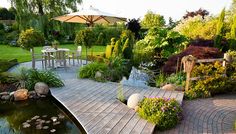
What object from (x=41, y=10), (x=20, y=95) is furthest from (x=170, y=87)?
(x=41, y=10)

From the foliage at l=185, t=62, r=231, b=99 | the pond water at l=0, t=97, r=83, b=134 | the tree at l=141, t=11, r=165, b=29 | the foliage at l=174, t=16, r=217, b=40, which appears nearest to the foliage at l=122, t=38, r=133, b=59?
the foliage at l=174, t=16, r=217, b=40

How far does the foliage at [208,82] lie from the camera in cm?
737

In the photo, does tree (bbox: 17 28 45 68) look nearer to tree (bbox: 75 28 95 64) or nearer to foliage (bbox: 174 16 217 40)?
tree (bbox: 75 28 95 64)

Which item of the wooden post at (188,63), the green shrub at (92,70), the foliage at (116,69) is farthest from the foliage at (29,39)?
the wooden post at (188,63)

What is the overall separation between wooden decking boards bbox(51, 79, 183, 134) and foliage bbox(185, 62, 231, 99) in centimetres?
51

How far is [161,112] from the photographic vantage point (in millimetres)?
5172

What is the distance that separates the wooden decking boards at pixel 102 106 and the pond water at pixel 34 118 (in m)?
0.32

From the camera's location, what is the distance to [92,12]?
10.6m

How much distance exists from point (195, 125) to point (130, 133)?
1.48m

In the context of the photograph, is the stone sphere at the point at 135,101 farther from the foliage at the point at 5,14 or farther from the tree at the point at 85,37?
the foliage at the point at 5,14

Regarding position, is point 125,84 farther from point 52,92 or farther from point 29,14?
point 29,14

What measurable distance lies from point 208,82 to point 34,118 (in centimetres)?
475

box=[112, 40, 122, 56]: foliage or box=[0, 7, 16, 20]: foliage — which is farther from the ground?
box=[0, 7, 16, 20]: foliage

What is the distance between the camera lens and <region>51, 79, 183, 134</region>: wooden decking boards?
16.1ft
